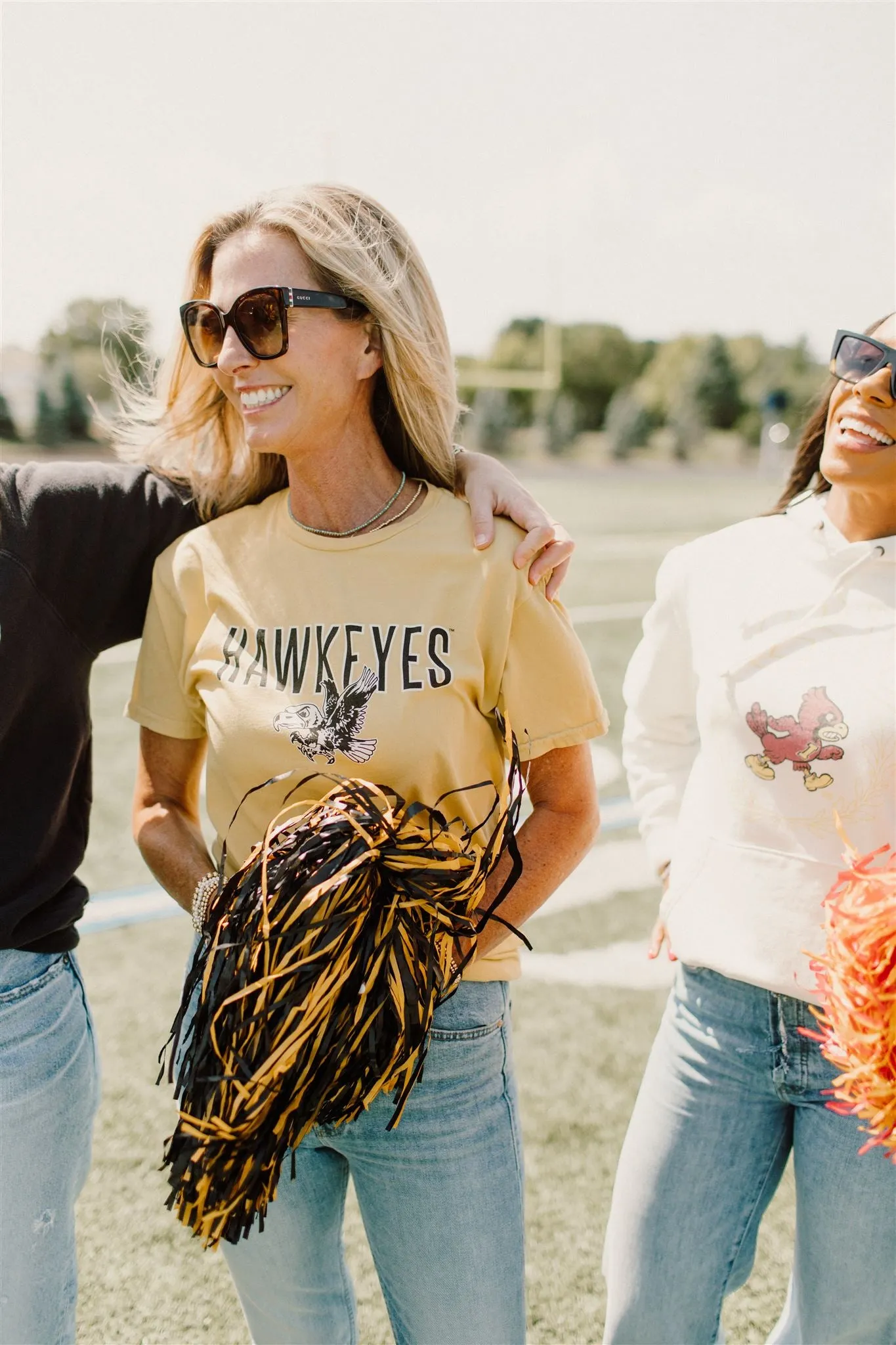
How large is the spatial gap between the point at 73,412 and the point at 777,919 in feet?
134

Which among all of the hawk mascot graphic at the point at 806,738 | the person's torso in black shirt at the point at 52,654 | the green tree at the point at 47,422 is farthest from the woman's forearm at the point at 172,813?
the green tree at the point at 47,422

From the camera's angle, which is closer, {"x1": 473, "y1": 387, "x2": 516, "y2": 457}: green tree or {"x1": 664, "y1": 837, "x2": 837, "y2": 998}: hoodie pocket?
{"x1": 664, "y1": 837, "x2": 837, "y2": 998}: hoodie pocket

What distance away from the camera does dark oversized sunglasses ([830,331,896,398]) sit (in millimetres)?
2146

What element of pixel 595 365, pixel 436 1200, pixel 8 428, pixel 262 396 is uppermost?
pixel 262 396

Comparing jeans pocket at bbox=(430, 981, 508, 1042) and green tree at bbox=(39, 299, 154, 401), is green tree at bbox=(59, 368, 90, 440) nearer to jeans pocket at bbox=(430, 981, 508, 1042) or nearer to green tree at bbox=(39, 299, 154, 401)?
green tree at bbox=(39, 299, 154, 401)

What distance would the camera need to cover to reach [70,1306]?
1929mm

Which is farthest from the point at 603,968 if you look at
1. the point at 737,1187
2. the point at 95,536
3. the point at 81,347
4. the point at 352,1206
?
the point at 81,347

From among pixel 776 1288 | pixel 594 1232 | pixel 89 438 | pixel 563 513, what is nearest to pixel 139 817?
pixel 594 1232

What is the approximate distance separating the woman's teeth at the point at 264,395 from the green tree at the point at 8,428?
31239mm

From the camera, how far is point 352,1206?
10.5 feet

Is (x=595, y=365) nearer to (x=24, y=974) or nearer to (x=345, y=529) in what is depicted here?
(x=345, y=529)

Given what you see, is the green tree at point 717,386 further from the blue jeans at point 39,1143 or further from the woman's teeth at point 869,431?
the blue jeans at point 39,1143

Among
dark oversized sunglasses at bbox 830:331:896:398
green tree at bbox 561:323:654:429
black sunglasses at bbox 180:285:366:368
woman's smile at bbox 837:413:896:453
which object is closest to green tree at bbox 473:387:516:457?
green tree at bbox 561:323:654:429

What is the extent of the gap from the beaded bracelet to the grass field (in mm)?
1413
